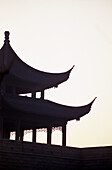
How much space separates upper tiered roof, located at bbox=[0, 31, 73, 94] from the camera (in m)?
37.2

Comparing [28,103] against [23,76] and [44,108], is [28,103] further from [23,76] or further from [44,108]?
[23,76]

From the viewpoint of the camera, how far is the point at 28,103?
3694 centimetres

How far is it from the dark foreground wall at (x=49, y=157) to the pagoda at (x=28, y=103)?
113 inches

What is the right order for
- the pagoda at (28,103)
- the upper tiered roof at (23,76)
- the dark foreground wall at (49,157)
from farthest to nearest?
the upper tiered roof at (23,76) < the pagoda at (28,103) < the dark foreground wall at (49,157)

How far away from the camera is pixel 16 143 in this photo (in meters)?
30.7

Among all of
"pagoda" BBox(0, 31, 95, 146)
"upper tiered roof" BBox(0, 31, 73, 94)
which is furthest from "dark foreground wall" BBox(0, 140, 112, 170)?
"upper tiered roof" BBox(0, 31, 73, 94)

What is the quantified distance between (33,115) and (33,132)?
312cm

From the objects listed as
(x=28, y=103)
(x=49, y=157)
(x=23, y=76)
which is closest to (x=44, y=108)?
(x=28, y=103)

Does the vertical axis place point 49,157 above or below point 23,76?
below

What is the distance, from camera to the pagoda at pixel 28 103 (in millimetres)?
35000

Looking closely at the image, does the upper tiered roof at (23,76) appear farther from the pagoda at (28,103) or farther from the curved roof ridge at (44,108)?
the curved roof ridge at (44,108)

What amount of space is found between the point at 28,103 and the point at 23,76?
271 centimetres

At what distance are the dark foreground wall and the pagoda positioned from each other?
2874 mm

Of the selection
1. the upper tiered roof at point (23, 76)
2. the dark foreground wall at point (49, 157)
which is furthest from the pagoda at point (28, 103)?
the dark foreground wall at point (49, 157)
